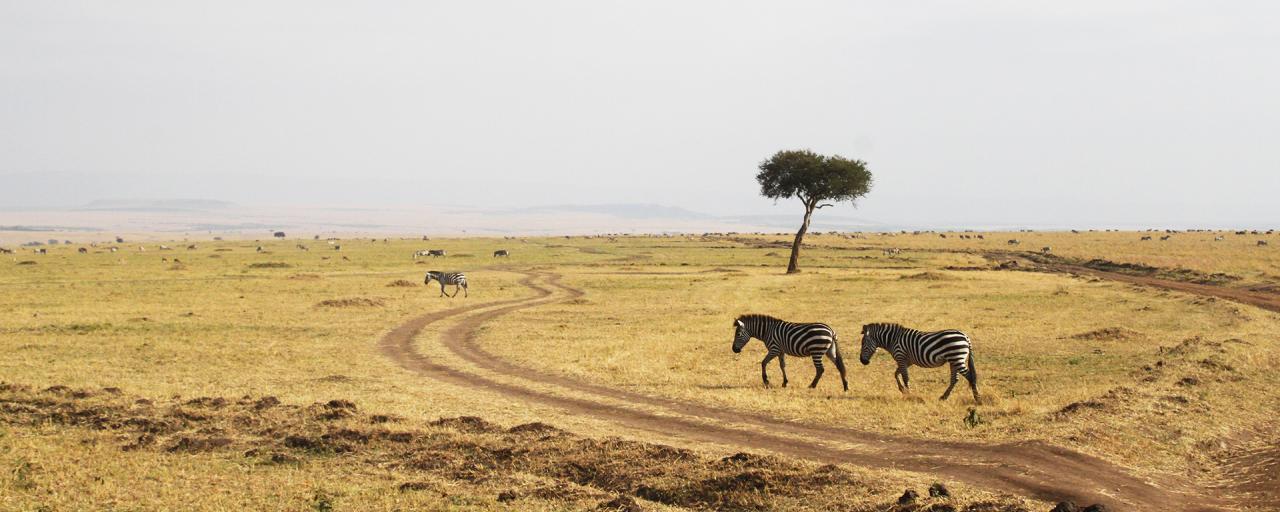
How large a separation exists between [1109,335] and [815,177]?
45.6 meters

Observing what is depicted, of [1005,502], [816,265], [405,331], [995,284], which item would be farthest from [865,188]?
[1005,502]

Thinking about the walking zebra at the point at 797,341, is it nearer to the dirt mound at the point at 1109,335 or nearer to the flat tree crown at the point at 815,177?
the dirt mound at the point at 1109,335

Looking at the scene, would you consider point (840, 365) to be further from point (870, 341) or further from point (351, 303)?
point (351, 303)

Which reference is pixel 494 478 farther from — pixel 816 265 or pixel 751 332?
pixel 816 265

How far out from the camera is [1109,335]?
31406 mm

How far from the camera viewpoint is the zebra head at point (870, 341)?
78.2ft

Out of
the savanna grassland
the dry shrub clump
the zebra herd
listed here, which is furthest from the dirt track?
the zebra herd

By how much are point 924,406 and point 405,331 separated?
23.1 meters

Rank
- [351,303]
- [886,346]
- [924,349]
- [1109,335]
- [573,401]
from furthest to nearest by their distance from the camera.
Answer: [351,303], [1109,335], [886,346], [924,349], [573,401]

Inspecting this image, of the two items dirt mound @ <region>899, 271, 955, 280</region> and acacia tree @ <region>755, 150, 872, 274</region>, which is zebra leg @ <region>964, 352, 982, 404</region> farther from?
acacia tree @ <region>755, 150, 872, 274</region>

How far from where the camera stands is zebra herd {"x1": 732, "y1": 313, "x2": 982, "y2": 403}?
21266 mm

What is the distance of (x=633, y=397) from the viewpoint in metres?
22.0

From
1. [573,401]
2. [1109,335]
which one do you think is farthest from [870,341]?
[1109,335]

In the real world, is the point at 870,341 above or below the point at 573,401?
above
